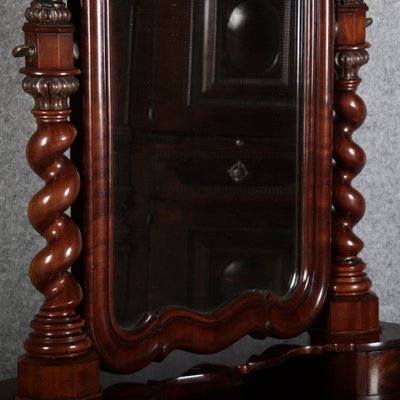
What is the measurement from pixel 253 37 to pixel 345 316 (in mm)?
339

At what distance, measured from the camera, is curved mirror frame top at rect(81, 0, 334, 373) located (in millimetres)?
1023

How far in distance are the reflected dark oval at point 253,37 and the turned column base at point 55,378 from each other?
14.2 inches

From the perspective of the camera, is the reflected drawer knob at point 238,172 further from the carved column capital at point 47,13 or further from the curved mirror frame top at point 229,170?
the carved column capital at point 47,13

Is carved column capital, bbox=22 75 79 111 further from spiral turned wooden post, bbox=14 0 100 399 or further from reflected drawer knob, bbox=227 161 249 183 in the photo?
reflected drawer knob, bbox=227 161 249 183


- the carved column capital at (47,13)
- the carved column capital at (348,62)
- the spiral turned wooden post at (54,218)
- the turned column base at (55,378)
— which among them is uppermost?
the carved column capital at (47,13)

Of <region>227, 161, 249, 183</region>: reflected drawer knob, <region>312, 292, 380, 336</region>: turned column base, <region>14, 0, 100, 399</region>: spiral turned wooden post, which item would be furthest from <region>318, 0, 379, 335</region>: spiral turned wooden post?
<region>14, 0, 100, 399</region>: spiral turned wooden post

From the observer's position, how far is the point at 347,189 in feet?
4.10

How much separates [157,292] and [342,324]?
270mm

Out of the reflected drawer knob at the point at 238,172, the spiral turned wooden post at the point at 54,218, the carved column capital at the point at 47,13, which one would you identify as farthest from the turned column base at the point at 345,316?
the carved column capital at the point at 47,13

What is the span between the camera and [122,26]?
3.40 feet

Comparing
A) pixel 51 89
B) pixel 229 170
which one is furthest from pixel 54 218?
pixel 229 170

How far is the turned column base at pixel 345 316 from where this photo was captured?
4.11 ft

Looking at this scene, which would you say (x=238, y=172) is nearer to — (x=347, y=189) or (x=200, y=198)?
(x=200, y=198)

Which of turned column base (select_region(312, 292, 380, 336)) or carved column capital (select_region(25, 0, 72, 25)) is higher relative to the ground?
carved column capital (select_region(25, 0, 72, 25))
